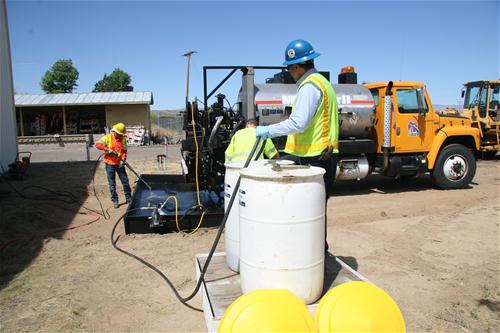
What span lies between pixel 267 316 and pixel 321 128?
1761 mm

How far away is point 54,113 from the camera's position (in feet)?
99.7

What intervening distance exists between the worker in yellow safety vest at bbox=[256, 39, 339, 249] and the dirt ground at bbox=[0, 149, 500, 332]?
176 cm

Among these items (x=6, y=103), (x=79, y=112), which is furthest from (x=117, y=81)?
(x=6, y=103)

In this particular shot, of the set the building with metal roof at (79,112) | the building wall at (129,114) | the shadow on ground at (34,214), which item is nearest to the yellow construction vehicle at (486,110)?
the shadow on ground at (34,214)

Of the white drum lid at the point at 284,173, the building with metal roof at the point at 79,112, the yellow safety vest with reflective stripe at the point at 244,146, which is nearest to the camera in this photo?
the white drum lid at the point at 284,173

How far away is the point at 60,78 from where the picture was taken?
180ft

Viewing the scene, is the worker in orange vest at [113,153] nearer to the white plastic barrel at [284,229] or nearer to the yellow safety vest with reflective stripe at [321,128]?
the yellow safety vest with reflective stripe at [321,128]

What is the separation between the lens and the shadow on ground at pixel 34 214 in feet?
17.3

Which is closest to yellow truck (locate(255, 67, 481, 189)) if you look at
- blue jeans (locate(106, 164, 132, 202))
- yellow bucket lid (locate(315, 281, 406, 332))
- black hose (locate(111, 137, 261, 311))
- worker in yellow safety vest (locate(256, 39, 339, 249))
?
blue jeans (locate(106, 164, 132, 202))

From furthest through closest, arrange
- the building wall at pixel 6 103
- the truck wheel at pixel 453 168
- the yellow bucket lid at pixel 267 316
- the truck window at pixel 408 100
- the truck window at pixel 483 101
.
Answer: the truck window at pixel 483 101 → the building wall at pixel 6 103 → the truck wheel at pixel 453 168 → the truck window at pixel 408 100 → the yellow bucket lid at pixel 267 316

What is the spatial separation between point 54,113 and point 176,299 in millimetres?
30669

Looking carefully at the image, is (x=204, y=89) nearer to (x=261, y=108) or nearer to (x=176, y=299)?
(x=261, y=108)

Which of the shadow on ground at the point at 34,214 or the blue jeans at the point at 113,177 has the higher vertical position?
the blue jeans at the point at 113,177

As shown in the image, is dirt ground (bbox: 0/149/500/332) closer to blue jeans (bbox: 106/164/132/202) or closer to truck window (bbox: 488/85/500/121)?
blue jeans (bbox: 106/164/132/202)
